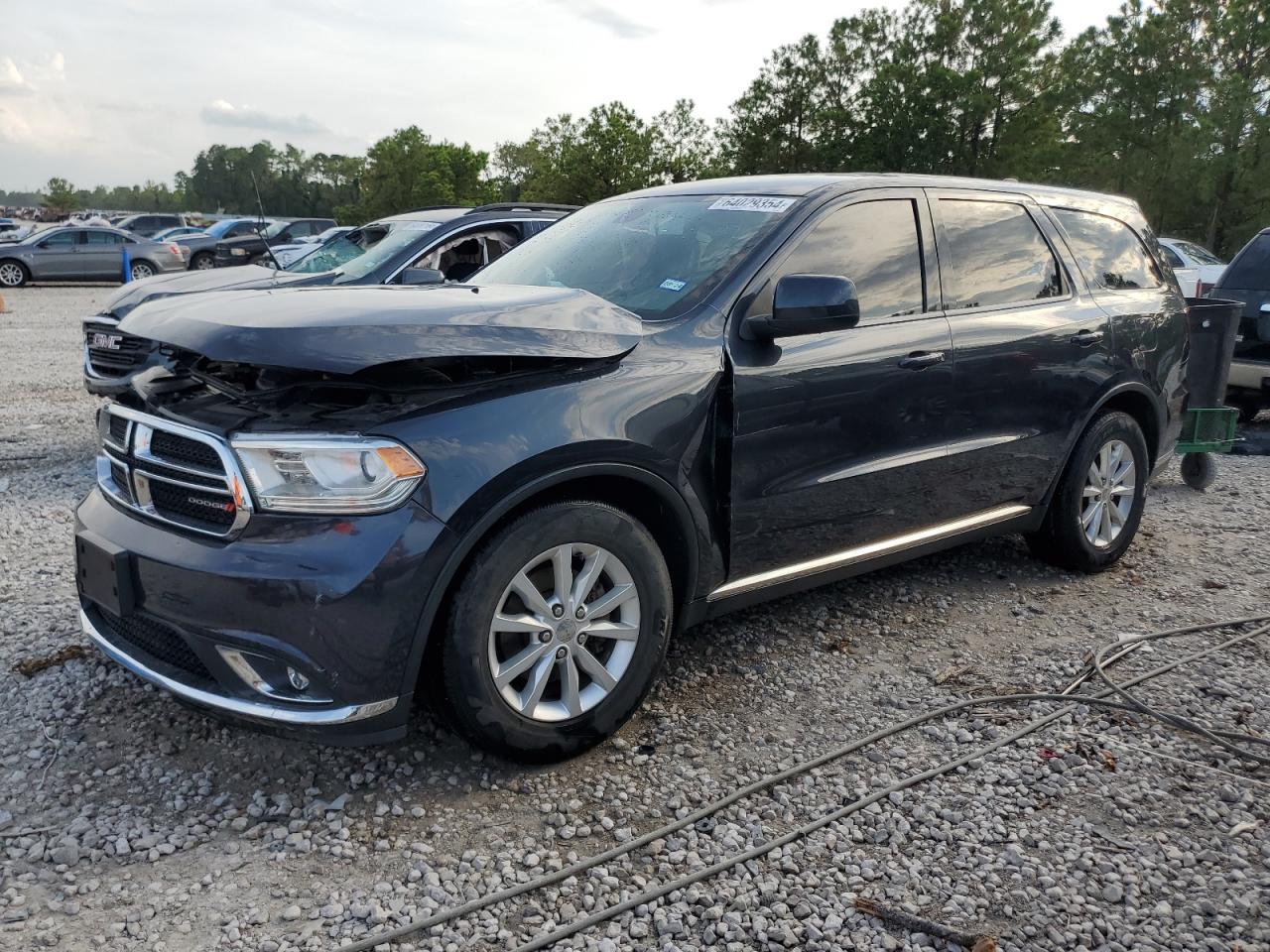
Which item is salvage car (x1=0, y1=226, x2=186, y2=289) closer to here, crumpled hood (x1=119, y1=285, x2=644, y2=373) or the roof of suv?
the roof of suv

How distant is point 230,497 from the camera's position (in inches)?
109

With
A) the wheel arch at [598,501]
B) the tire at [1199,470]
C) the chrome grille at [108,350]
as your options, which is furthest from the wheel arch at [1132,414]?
the chrome grille at [108,350]

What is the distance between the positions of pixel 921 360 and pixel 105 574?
2909mm

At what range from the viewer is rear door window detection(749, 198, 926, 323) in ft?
12.3

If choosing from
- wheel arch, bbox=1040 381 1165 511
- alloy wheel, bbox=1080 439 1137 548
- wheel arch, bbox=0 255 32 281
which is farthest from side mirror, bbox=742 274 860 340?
wheel arch, bbox=0 255 32 281

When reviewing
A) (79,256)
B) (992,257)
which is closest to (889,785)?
(992,257)

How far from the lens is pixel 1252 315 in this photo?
28.0 feet

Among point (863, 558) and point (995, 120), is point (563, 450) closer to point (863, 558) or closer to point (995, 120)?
point (863, 558)

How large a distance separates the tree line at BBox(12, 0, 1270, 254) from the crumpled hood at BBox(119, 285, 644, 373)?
797 inches

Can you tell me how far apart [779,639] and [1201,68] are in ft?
108

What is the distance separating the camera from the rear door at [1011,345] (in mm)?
4219

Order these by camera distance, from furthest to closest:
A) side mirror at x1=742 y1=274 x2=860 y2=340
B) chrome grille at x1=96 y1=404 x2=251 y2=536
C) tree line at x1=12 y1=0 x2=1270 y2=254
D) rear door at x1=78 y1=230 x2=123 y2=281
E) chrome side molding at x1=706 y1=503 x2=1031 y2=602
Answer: tree line at x1=12 y1=0 x2=1270 y2=254, rear door at x1=78 y1=230 x2=123 y2=281, chrome side molding at x1=706 y1=503 x2=1031 y2=602, side mirror at x1=742 y1=274 x2=860 y2=340, chrome grille at x1=96 y1=404 x2=251 y2=536

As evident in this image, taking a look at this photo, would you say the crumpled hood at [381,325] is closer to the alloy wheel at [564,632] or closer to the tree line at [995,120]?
the alloy wheel at [564,632]

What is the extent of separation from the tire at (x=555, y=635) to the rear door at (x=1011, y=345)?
66.3 inches
